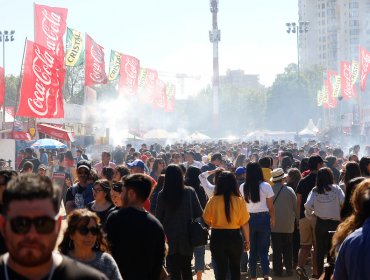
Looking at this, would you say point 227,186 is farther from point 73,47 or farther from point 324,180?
point 73,47

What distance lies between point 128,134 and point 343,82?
1617 centimetres

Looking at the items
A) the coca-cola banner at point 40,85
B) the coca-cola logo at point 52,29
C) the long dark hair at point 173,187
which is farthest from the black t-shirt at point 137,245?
the coca-cola logo at point 52,29

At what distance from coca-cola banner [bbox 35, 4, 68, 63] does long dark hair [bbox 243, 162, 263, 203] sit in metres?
16.7

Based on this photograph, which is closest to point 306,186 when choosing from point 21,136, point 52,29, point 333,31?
point 52,29

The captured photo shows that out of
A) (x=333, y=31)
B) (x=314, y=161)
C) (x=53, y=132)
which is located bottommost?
(x=314, y=161)

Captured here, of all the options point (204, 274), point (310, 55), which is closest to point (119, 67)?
point (204, 274)

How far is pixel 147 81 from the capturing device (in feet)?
146

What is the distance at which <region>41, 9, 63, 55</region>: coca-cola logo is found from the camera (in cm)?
2694

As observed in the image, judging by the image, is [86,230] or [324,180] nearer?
[86,230]

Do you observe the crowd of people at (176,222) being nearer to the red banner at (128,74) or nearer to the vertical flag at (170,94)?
the red banner at (128,74)

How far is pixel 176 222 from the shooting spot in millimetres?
8727

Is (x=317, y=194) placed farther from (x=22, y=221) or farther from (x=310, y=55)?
(x=310, y=55)

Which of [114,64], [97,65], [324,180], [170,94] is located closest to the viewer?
[324,180]

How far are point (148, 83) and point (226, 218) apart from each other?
3595 cm
